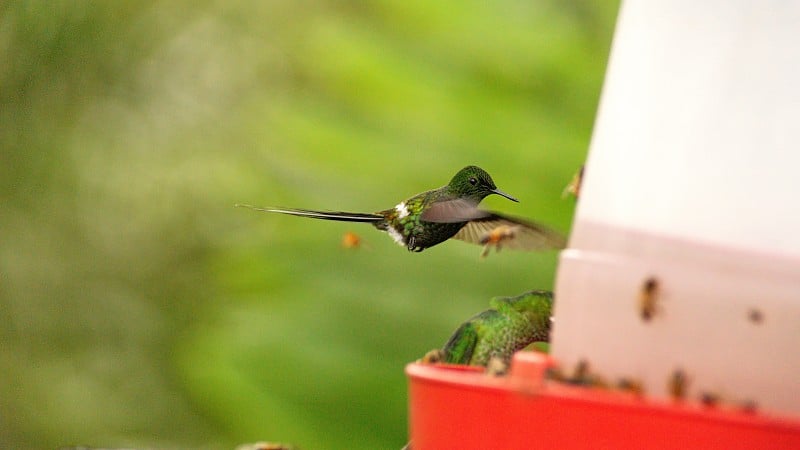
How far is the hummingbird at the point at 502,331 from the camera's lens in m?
1.20

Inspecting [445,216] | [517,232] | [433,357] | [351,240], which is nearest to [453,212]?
[445,216]

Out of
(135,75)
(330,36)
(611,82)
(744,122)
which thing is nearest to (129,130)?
(135,75)

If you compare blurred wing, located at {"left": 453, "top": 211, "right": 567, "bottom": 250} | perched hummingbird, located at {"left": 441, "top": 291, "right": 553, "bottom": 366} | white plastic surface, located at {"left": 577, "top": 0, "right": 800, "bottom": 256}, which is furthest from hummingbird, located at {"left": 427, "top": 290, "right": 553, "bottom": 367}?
white plastic surface, located at {"left": 577, "top": 0, "right": 800, "bottom": 256}

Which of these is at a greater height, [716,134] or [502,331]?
[716,134]

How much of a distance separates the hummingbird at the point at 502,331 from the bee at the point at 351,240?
0.79m

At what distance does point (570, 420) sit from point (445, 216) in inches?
42.6

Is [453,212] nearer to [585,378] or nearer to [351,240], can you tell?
[351,240]

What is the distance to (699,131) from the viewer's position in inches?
27.0

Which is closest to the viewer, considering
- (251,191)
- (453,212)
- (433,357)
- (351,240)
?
(433,357)

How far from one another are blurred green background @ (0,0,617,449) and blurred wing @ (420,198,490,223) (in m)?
0.26

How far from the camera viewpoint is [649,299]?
0.66 metres

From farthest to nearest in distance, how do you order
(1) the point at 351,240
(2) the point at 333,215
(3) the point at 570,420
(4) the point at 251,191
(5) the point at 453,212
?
1. (4) the point at 251,191
2. (1) the point at 351,240
3. (2) the point at 333,215
4. (5) the point at 453,212
5. (3) the point at 570,420

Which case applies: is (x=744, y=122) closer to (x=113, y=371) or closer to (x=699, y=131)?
(x=699, y=131)

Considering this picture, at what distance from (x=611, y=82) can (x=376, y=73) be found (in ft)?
4.30
